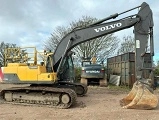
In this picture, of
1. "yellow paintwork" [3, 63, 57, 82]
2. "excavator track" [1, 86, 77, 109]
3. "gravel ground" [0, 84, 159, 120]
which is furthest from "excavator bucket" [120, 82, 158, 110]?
"yellow paintwork" [3, 63, 57, 82]

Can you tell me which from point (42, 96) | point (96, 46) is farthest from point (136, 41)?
point (96, 46)

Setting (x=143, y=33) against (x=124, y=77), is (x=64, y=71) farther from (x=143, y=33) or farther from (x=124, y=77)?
(x=124, y=77)

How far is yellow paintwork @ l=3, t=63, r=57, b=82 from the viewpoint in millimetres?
11023

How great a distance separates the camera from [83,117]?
845 cm

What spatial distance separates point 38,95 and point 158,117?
482cm

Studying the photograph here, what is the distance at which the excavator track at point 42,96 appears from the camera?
1038 cm

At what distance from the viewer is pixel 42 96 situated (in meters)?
10.8

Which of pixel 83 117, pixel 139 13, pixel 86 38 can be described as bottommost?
pixel 83 117

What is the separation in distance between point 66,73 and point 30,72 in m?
1.87

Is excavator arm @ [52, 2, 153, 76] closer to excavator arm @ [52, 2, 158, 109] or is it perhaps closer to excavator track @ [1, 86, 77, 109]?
excavator arm @ [52, 2, 158, 109]

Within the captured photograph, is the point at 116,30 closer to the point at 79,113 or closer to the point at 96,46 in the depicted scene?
the point at 79,113

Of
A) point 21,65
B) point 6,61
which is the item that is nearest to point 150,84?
point 21,65

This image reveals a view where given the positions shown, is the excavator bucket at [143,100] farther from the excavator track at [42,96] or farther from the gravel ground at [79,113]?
the excavator track at [42,96]

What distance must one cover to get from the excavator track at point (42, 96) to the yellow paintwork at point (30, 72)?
0.42 meters
